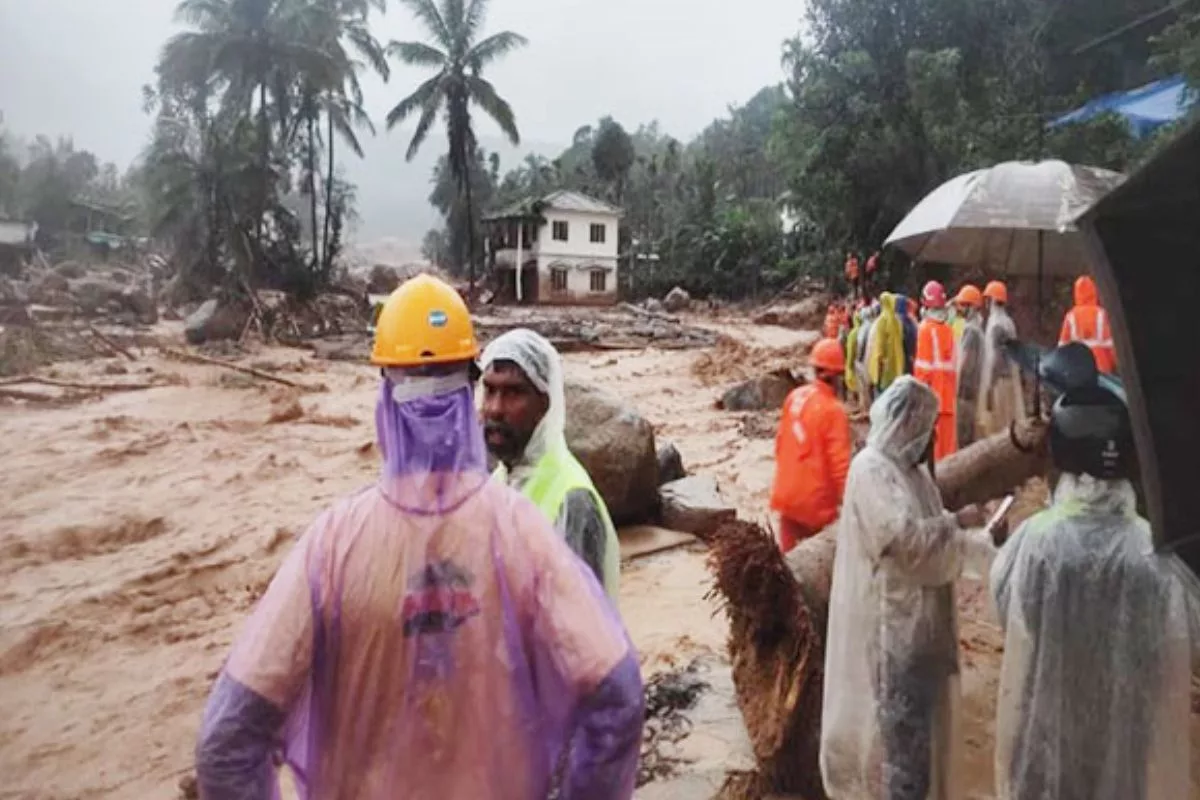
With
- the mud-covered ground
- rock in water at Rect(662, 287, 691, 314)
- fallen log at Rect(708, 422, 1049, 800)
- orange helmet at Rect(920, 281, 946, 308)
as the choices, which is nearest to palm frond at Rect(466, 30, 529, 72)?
rock in water at Rect(662, 287, 691, 314)

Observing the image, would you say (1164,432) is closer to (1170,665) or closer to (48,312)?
(1170,665)

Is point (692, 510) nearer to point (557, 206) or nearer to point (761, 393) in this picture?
point (761, 393)

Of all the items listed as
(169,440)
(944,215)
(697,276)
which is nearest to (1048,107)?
(944,215)

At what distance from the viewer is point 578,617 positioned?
4.97ft

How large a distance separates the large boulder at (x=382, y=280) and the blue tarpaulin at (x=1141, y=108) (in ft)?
109

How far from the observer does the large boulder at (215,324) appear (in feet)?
76.2

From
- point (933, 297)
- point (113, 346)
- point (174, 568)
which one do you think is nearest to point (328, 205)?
point (113, 346)

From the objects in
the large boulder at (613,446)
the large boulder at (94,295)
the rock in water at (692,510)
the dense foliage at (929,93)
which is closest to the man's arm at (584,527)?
the large boulder at (613,446)

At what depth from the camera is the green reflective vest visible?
2.34 m

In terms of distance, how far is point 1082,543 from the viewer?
105 inches

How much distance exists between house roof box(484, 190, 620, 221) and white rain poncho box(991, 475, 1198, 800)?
3690 centimetres

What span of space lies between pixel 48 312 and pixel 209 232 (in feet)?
20.1

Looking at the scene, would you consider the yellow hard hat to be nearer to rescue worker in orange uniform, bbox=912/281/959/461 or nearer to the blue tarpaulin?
rescue worker in orange uniform, bbox=912/281/959/461

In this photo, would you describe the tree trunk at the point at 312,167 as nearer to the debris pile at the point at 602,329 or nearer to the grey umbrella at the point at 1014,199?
the debris pile at the point at 602,329
